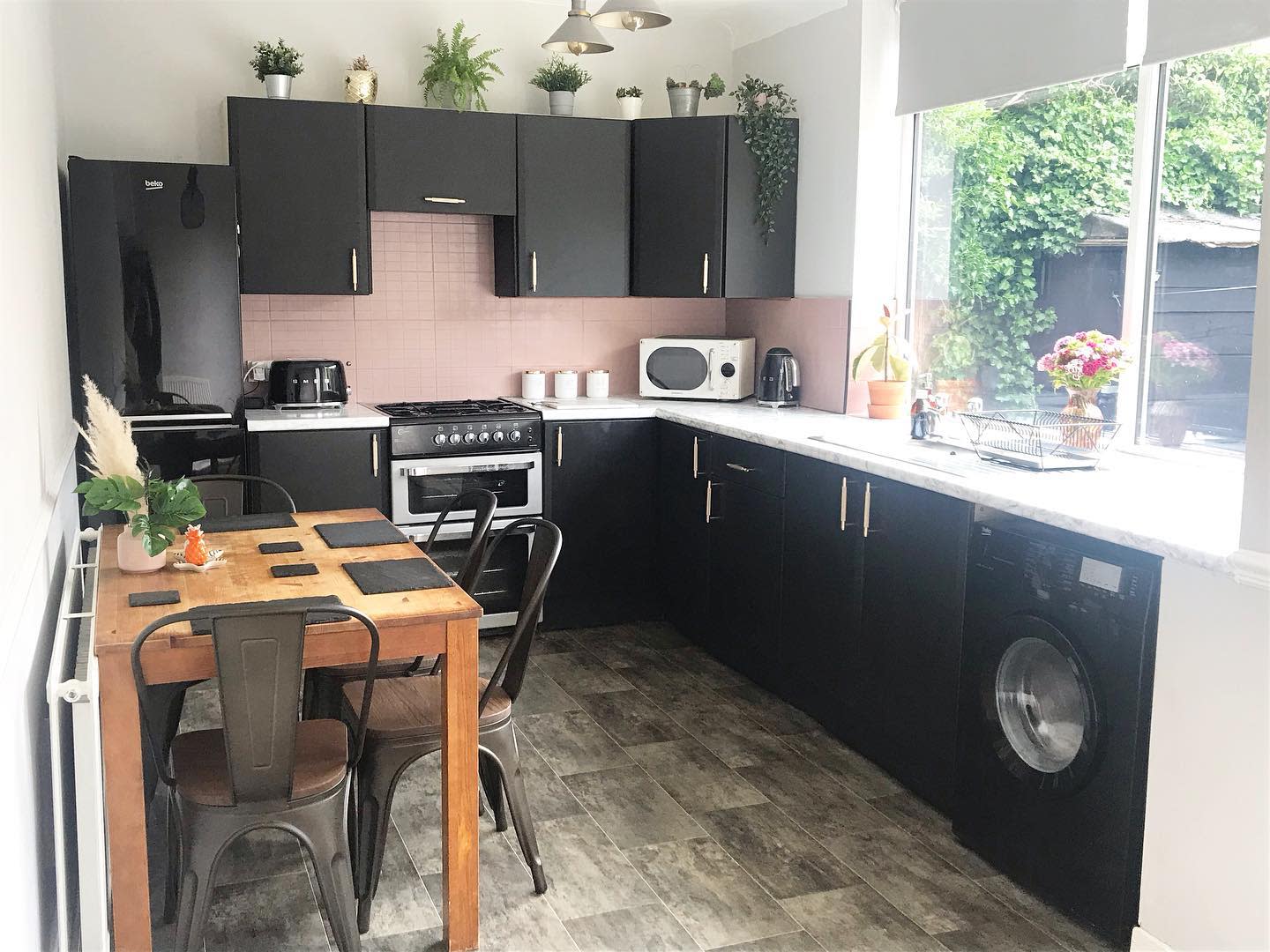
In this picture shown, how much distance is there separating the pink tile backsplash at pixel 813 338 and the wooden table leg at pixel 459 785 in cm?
264

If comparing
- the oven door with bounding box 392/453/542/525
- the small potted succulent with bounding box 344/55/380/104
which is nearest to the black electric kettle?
the oven door with bounding box 392/453/542/525

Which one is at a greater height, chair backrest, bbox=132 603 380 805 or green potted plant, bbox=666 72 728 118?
green potted plant, bbox=666 72 728 118

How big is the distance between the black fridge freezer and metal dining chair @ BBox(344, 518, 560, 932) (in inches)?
69.4

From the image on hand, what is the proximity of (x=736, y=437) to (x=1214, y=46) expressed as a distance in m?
1.90

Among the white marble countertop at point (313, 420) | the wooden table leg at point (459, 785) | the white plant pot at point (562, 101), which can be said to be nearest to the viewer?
the wooden table leg at point (459, 785)

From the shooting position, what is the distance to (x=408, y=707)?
2734 mm

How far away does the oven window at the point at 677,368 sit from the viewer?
16.6 ft

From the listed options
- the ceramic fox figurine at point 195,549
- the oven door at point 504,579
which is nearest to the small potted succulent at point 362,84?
the oven door at point 504,579

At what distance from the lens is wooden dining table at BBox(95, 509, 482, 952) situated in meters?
2.20

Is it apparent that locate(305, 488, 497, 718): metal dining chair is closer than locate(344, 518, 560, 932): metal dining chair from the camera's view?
No

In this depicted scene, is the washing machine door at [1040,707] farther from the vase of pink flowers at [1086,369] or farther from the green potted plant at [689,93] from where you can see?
the green potted plant at [689,93]

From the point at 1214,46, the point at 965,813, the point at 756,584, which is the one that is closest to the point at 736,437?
the point at 756,584

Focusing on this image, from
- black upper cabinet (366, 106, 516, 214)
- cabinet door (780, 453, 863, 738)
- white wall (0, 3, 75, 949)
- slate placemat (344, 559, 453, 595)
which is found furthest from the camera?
black upper cabinet (366, 106, 516, 214)

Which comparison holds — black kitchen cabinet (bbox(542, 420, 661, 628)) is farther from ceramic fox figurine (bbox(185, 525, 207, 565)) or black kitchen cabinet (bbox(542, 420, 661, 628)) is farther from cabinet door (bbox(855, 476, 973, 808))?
ceramic fox figurine (bbox(185, 525, 207, 565))
